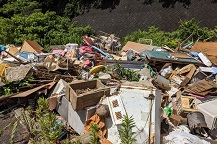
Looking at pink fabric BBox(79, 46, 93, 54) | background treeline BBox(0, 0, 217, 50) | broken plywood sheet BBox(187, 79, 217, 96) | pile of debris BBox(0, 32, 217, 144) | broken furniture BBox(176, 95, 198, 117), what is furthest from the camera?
background treeline BBox(0, 0, 217, 50)

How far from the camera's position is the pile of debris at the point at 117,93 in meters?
5.00

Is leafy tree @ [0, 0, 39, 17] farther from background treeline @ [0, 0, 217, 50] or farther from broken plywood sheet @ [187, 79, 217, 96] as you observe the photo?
broken plywood sheet @ [187, 79, 217, 96]

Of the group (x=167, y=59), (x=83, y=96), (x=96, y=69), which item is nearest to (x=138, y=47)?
(x=167, y=59)

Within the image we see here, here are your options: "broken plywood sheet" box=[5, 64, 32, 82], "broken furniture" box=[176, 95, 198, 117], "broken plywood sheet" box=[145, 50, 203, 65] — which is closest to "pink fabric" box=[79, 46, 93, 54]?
"broken plywood sheet" box=[145, 50, 203, 65]

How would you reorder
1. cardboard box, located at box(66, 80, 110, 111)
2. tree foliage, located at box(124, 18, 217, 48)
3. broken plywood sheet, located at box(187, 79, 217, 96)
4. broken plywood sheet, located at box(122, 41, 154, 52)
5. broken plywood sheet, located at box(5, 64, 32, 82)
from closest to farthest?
1. cardboard box, located at box(66, 80, 110, 111)
2. broken plywood sheet, located at box(5, 64, 32, 82)
3. broken plywood sheet, located at box(187, 79, 217, 96)
4. broken plywood sheet, located at box(122, 41, 154, 52)
5. tree foliage, located at box(124, 18, 217, 48)

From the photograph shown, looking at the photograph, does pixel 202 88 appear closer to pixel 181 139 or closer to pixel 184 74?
pixel 184 74

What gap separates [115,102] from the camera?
517 centimetres

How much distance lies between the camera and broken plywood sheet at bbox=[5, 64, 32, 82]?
6866mm

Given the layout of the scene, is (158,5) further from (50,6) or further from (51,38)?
(50,6)

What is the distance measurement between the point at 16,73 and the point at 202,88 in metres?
5.11

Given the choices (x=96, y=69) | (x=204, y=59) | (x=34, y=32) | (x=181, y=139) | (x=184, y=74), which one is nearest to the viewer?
(x=181, y=139)

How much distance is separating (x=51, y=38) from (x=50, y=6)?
5582 millimetres

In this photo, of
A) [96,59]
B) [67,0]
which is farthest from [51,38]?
[67,0]

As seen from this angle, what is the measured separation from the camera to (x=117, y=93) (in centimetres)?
529
